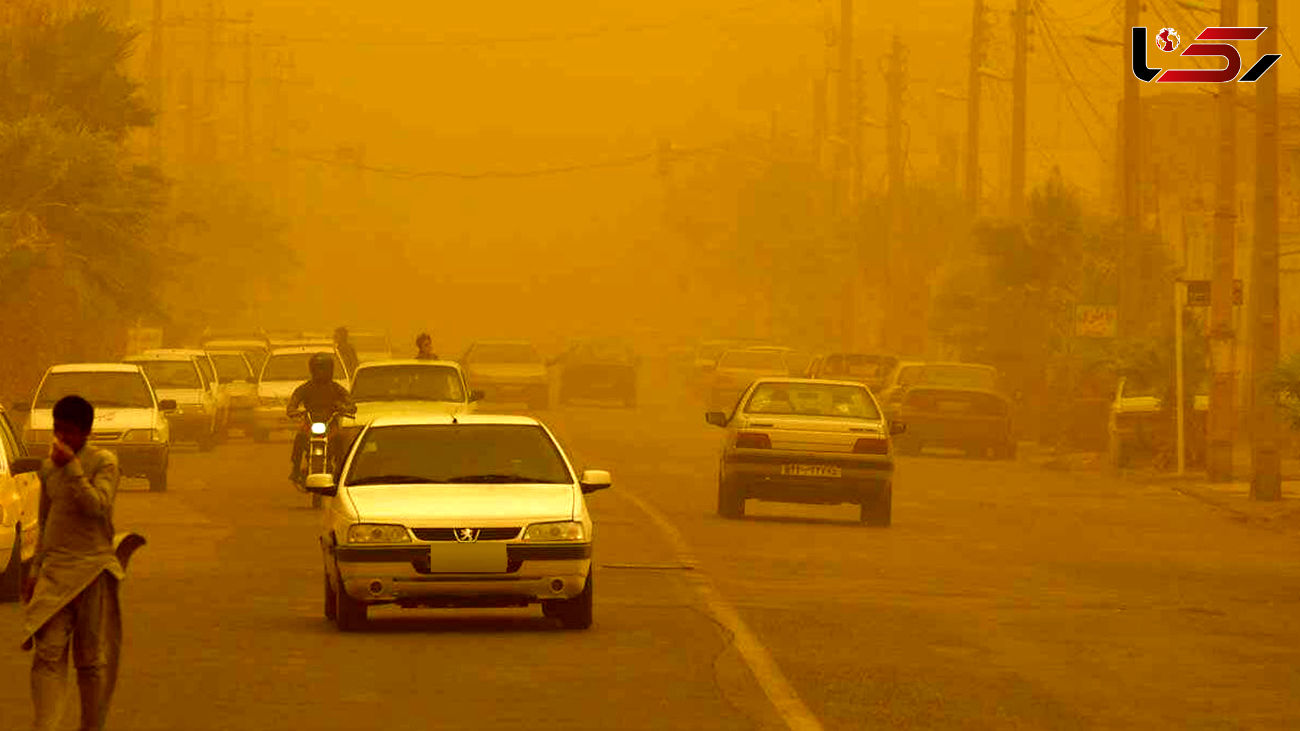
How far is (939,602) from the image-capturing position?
21.4 meters

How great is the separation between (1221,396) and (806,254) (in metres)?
61.9

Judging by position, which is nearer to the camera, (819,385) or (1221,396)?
(819,385)

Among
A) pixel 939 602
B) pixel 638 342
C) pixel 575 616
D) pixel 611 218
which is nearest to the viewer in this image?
pixel 575 616

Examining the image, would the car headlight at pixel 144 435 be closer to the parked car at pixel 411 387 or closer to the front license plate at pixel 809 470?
the parked car at pixel 411 387

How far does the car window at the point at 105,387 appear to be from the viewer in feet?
119

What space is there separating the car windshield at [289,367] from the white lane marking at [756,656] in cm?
2382

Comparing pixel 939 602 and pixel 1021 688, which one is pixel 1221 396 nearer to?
pixel 939 602

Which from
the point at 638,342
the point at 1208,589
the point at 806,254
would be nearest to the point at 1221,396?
the point at 1208,589

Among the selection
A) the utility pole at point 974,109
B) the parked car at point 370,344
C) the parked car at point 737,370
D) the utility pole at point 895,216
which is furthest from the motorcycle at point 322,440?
the utility pole at point 895,216

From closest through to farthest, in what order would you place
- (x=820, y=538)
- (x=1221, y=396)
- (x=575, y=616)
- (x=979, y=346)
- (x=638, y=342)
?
(x=575, y=616), (x=820, y=538), (x=1221, y=396), (x=979, y=346), (x=638, y=342)

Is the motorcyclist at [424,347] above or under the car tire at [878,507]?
above

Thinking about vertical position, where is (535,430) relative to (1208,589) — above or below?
above

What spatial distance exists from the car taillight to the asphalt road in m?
0.80
